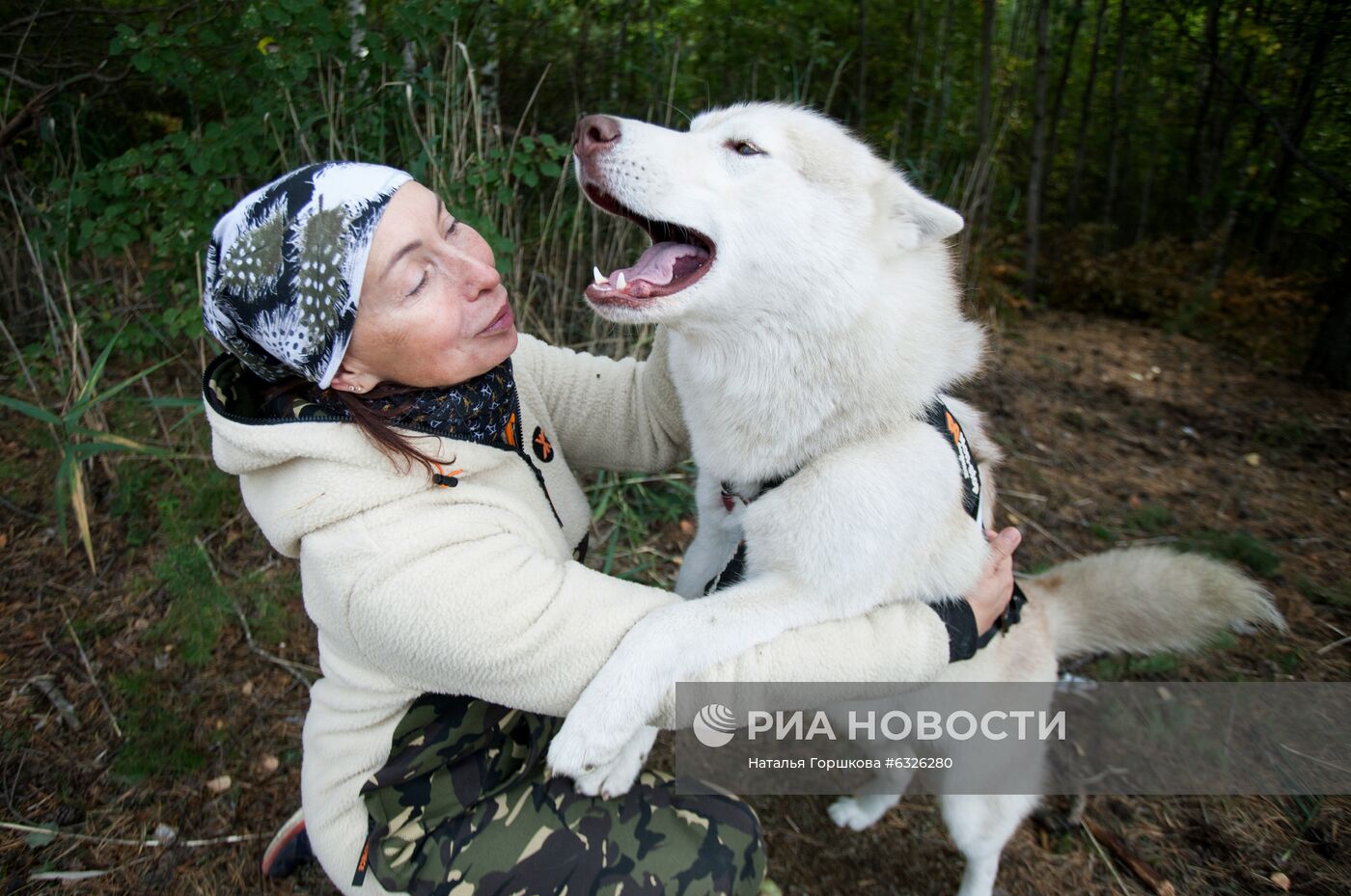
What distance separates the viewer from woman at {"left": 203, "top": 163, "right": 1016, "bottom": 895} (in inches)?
48.6

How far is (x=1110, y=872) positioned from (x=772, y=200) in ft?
6.48

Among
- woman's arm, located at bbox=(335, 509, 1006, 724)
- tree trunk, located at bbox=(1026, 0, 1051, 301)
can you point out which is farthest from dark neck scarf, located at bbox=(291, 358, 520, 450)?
tree trunk, located at bbox=(1026, 0, 1051, 301)

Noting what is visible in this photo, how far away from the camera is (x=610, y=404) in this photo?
1.92 metres

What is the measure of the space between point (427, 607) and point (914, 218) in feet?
4.22

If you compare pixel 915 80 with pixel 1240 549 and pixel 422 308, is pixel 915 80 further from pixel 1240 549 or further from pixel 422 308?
pixel 422 308

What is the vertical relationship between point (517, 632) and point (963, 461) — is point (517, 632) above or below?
below

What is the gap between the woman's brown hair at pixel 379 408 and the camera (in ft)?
4.19

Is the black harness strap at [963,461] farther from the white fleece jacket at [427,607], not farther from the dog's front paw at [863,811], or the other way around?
the dog's front paw at [863,811]

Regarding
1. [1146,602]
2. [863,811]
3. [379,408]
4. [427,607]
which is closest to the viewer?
[427,607]

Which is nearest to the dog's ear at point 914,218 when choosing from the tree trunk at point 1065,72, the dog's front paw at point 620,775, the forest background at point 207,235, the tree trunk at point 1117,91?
the dog's front paw at point 620,775

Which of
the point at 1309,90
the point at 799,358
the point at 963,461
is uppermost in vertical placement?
the point at 1309,90

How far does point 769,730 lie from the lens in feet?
7.73

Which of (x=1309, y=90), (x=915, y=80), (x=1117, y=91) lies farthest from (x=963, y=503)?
(x=1117, y=91)

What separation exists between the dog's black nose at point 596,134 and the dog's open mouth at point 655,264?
0.23 ft
